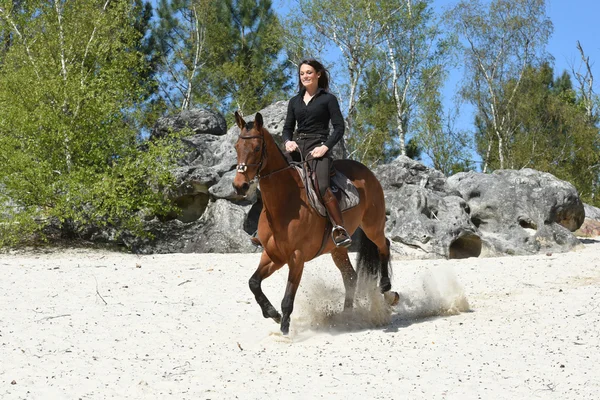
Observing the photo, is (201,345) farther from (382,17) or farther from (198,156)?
(382,17)

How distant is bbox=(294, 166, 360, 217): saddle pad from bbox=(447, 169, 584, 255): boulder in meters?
6.98

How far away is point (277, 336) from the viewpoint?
6.25 metres

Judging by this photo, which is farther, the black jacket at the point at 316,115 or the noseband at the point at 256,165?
the black jacket at the point at 316,115

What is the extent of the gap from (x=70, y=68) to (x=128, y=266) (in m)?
5.82

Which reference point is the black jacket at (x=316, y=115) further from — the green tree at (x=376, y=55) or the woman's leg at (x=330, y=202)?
the green tree at (x=376, y=55)

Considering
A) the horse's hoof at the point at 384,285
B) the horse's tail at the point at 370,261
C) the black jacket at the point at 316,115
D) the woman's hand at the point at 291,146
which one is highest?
the black jacket at the point at 316,115

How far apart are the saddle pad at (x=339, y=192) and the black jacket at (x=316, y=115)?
41cm

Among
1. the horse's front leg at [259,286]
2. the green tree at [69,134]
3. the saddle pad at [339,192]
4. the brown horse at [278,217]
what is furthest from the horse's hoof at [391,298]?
the green tree at [69,134]

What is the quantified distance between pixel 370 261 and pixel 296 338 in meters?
1.58

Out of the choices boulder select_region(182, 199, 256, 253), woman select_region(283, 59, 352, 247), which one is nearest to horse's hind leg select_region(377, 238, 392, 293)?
woman select_region(283, 59, 352, 247)

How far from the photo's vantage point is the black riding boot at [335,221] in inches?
255

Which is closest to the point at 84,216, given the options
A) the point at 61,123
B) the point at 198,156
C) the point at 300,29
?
the point at 61,123

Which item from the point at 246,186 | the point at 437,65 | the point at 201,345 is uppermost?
the point at 437,65

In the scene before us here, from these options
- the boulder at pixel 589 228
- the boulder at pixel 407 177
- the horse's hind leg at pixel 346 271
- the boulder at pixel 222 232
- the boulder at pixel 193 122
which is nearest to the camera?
the horse's hind leg at pixel 346 271
